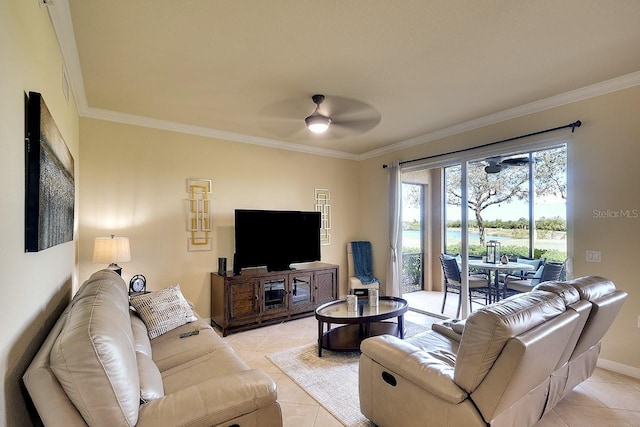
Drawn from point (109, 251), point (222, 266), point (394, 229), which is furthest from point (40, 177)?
point (394, 229)

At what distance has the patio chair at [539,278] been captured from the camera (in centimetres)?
348

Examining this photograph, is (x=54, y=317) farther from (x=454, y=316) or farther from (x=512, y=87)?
(x=454, y=316)

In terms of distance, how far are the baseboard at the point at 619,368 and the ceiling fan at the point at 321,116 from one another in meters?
3.40

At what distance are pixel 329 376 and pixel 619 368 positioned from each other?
2.71 m

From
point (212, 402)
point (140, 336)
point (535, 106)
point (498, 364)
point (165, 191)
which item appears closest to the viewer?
point (212, 402)

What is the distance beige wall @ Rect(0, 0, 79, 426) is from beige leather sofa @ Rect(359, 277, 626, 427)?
1779mm

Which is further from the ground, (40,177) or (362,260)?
(40,177)

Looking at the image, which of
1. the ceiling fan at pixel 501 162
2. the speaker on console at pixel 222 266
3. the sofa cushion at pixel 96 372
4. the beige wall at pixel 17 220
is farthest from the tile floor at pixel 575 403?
the ceiling fan at pixel 501 162

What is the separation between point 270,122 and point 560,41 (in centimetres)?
297

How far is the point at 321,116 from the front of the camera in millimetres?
3182

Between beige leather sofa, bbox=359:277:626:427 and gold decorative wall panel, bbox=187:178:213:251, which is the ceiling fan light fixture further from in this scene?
beige leather sofa, bbox=359:277:626:427

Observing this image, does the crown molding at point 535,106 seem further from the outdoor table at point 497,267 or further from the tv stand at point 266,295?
the tv stand at point 266,295

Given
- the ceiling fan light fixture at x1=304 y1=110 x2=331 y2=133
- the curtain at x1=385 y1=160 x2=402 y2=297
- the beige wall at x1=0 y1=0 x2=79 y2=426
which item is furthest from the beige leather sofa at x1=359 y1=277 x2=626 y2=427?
the curtain at x1=385 y1=160 x2=402 y2=297

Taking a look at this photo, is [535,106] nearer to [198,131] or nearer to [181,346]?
[198,131]
